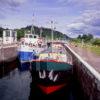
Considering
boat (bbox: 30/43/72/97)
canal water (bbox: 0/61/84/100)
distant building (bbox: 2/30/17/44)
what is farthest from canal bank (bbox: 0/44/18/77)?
distant building (bbox: 2/30/17/44)

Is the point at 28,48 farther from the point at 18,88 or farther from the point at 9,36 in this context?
the point at 9,36

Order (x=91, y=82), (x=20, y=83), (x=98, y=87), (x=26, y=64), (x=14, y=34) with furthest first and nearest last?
(x=14, y=34), (x=26, y=64), (x=20, y=83), (x=91, y=82), (x=98, y=87)

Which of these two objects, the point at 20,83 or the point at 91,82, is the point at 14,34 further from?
the point at 91,82

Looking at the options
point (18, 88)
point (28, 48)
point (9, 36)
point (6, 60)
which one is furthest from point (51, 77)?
point (9, 36)

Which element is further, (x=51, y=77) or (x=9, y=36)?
(x=9, y=36)

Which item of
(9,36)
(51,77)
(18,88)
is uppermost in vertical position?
(9,36)

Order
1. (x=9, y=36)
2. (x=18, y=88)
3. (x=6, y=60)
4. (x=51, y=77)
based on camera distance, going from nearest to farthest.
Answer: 1. (x=51, y=77)
2. (x=18, y=88)
3. (x=6, y=60)
4. (x=9, y=36)

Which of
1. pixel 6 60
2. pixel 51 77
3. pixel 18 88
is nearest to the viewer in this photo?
pixel 51 77

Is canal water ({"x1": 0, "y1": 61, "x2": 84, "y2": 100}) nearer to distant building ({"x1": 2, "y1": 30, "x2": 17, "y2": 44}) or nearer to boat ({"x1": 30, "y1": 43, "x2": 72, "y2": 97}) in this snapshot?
boat ({"x1": 30, "y1": 43, "x2": 72, "y2": 97})

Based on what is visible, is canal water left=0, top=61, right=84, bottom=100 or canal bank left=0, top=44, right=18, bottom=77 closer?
canal water left=0, top=61, right=84, bottom=100

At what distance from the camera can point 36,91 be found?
29766 millimetres

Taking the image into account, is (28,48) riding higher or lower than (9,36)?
lower

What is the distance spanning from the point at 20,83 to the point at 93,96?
16096 millimetres

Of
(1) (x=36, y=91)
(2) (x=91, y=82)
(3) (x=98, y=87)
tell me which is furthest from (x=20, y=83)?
(3) (x=98, y=87)
